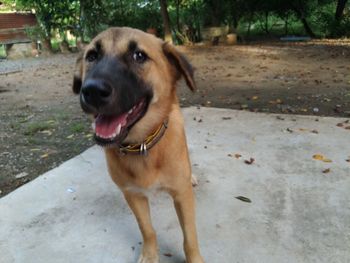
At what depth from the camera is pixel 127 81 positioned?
1993 millimetres

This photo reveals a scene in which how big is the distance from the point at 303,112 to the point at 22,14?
1835cm

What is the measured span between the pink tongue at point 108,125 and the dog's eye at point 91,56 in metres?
0.40

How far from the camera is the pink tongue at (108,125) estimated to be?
2.00 metres

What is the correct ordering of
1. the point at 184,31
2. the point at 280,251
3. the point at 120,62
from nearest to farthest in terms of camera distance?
the point at 120,62 → the point at 280,251 → the point at 184,31

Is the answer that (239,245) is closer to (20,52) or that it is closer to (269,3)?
(269,3)

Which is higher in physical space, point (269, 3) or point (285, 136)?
point (269, 3)

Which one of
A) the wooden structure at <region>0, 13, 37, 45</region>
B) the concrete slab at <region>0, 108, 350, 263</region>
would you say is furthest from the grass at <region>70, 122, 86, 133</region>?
the wooden structure at <region>0, 13, 37, 45</region>

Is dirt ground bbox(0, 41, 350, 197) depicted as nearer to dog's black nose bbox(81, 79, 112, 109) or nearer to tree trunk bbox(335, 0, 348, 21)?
dog's black nose bbox(81, 79, 112, 109)

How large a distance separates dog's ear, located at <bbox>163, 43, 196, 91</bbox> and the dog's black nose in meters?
0.58

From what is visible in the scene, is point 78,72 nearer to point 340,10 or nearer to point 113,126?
point 113,126

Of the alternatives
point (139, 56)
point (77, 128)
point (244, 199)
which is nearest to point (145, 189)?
point (139, 56)

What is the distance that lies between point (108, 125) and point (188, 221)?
2.56 feet

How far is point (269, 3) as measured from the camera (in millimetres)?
15391

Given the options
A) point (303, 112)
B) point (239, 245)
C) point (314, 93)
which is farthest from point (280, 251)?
point (314, 93)
